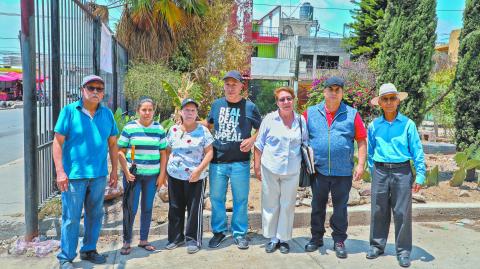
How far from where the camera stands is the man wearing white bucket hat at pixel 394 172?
4234 mm

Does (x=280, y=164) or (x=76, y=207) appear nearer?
(x=76, y=207)

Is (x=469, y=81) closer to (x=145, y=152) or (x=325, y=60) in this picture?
(x=145, y=152)

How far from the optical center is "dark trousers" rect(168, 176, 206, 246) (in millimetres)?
4414

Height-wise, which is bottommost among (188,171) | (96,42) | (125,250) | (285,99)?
(125,250)

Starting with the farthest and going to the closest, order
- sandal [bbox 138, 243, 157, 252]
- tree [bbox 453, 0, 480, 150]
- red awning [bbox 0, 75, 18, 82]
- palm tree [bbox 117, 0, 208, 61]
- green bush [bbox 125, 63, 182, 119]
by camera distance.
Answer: red awning [bbox 0, 75, 18, 82] → palm tree [bbox 117, 0, 208, 61] → green bush [bbox 125, 63, 182, 119] → tree [bbox 453, 0, 480, 150] → sandal [bbox 138, 243, 157, 252]

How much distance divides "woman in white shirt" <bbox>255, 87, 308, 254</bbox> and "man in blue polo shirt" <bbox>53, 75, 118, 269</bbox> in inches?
64.4

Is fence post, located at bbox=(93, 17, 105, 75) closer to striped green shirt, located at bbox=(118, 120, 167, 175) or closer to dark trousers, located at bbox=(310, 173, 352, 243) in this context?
striped green shirt, located at bbox=(118, 120, 167, 175)

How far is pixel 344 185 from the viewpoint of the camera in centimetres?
437

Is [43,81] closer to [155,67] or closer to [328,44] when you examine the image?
[155,67]

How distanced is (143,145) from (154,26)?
38.6 ft

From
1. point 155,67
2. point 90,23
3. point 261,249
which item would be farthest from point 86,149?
point 155,67

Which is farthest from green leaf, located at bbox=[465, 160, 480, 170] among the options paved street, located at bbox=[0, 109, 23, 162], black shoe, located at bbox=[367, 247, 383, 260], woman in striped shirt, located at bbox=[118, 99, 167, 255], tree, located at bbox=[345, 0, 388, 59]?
tree, located at bbox=[345, 0, 388, 59]

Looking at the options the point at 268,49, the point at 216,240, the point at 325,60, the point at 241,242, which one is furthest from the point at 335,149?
the point at 268,49

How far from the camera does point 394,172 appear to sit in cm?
425
